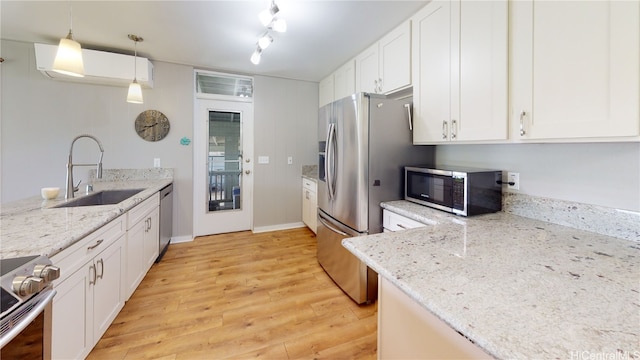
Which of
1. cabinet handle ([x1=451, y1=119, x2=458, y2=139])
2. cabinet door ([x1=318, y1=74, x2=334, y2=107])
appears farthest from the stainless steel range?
cabinet door ([x1=318, y1=74, x2=334, y2=107])

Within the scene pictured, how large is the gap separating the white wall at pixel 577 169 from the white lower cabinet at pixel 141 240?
2.84 meters

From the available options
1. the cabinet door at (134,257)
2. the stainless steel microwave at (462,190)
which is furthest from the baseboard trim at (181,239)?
the stainless steel microwave at (462,190)

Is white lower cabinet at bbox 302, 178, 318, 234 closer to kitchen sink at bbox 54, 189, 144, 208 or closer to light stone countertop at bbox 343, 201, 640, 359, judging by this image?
kitchen sink at bbox 54, 189, 144, 208

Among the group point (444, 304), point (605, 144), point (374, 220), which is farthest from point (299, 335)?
point (605, 144)

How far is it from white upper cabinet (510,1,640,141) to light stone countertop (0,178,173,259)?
233cm

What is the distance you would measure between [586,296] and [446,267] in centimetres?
34

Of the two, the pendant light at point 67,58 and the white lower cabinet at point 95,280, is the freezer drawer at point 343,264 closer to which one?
the white lower cabinet at point 95,280

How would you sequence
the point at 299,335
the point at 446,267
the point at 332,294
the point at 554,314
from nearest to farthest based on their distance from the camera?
the point at 554,314, the point at 446,267, the point at 299,335, the point at 332,294

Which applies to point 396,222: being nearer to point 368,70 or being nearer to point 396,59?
point 396,59

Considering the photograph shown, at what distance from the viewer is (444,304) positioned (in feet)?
2.09

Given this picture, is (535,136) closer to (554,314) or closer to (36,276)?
(554,314)

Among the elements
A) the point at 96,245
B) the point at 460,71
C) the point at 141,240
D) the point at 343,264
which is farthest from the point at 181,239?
the point at 460,71

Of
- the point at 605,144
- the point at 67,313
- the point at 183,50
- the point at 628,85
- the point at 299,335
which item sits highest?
the point at 183,50

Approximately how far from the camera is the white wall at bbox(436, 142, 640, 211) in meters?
1.18
